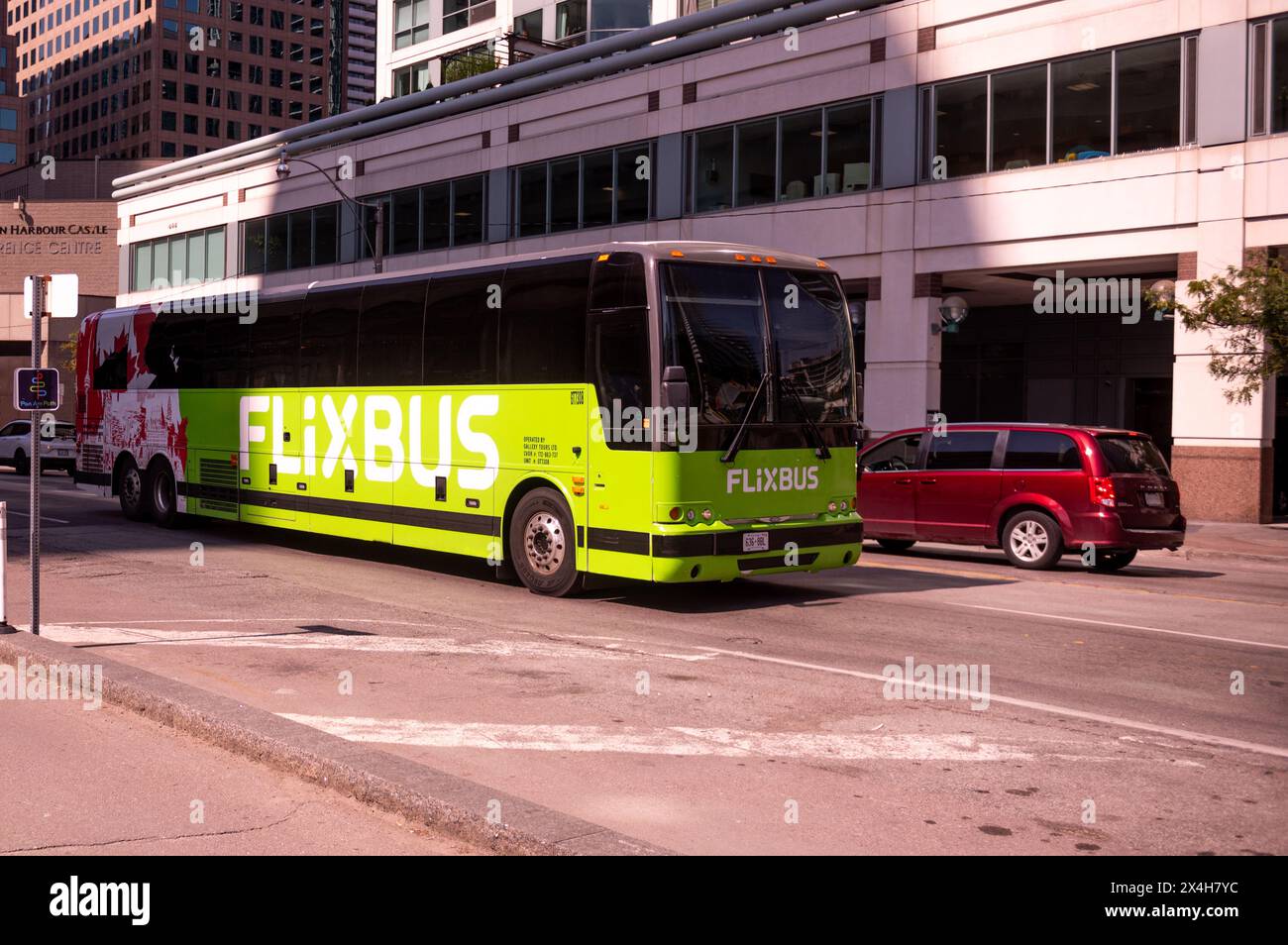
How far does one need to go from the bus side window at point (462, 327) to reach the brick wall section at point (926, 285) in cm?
1757

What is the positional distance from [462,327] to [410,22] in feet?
154

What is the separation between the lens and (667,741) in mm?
7051

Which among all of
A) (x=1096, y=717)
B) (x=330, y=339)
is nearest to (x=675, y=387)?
(x=1096, y=717)

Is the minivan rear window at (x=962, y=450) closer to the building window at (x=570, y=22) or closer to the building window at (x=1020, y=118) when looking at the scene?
the building window at (x=1020, y=118)

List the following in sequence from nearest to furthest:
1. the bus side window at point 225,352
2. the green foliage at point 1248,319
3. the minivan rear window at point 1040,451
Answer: the minivan rear window at point 1040,451, the bus side window at point 225,352, the green foliage at point 1248,319

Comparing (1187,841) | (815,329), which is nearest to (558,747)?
(1187,841)

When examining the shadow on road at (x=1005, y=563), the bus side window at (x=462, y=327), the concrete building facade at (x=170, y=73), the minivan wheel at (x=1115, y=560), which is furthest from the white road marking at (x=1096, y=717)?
the concrete building facade at (x=170, y=73)

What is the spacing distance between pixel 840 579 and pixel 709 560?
332cm

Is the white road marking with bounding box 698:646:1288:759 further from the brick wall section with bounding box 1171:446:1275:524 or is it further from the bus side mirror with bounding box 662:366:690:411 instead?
the brick wall section with bounding box 1171:446:1275:524

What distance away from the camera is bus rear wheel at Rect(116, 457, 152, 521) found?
20.9m

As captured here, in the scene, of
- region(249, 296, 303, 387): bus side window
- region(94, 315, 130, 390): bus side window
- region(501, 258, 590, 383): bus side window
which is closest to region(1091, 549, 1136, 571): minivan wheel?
region(501, 258, 590, 383): bus side window

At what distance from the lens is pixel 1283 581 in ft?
54.6

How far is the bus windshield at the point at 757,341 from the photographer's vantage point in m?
11.9
